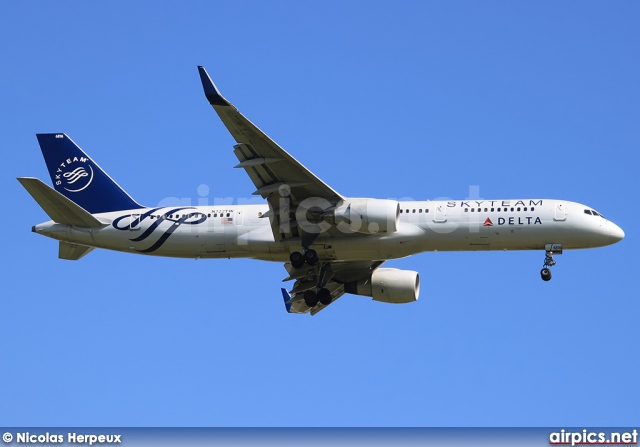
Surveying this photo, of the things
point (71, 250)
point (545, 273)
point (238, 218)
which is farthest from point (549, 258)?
point (71, 250)

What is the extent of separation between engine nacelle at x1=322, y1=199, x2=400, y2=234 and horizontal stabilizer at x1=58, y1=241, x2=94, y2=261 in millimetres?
12344

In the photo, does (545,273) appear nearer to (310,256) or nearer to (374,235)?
(374,235)

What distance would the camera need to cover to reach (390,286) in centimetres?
5784

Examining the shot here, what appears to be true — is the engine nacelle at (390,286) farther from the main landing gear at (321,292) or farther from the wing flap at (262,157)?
the wing flap at (262,157)

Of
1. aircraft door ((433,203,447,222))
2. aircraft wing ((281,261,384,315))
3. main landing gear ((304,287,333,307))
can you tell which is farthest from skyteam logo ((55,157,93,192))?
aircraft door ((433,203,447,222))

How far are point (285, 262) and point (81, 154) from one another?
453 inches

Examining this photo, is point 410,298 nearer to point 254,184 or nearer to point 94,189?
point 254,184

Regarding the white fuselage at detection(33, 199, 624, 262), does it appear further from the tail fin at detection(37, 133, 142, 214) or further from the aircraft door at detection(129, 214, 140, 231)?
the tail fin at detection(37, 133, 142, 214)

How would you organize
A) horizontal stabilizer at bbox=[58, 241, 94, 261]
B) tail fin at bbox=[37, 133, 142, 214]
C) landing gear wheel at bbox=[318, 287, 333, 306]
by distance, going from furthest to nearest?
tail fin at bbox=[37, 133, 142, 214] < landing gear wheel at bbox=[318, 287, 333, 306] < horizontal stabilizer at bbox=[58, 241, 94, 261]

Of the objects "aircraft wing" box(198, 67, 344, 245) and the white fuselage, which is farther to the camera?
the white fuselage

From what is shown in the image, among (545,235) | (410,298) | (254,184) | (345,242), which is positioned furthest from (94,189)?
(545,235)

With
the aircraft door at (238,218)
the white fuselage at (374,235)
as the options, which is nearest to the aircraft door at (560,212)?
the white fuselage at (374,235)

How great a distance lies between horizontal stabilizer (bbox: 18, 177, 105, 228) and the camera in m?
50.9

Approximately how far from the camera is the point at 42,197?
51906mm
